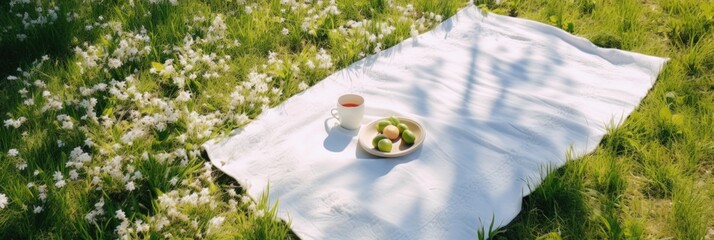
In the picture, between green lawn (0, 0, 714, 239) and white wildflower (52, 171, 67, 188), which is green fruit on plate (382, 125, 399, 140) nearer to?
green lawn (0, 0, 714, 239)

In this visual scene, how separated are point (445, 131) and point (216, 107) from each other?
1.53 m

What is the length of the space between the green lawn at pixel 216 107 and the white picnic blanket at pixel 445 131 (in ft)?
0.44

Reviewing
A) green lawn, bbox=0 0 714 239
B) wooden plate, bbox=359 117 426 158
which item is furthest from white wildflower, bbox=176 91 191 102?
wooden plate, bbox=359 117 426 158

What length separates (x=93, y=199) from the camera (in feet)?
9.98

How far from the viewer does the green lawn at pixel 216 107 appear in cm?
291

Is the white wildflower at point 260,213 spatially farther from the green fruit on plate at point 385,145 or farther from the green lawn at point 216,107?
the green fruit on plate at point 385,145

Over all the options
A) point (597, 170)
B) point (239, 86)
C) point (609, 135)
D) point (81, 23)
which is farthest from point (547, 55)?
point (81, 23)

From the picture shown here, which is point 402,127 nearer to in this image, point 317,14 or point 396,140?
point 396,140

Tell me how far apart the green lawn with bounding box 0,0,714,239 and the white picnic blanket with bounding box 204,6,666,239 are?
0.44 feet

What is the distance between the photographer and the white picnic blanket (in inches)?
118

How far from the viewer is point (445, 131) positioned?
3578 millimetres

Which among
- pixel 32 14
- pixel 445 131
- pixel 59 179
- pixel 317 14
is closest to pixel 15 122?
pixel 59 179

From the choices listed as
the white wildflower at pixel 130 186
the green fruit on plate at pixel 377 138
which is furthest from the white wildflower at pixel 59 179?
the green fruit on plate at pixel 377 138

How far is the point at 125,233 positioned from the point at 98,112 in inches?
48.6
